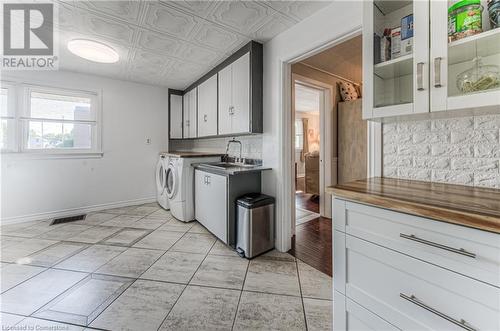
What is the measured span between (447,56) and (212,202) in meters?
2.38

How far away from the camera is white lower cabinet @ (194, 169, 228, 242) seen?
2.41m

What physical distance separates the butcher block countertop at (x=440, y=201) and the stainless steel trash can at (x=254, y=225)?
118 cm

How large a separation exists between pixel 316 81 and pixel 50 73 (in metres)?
4.14

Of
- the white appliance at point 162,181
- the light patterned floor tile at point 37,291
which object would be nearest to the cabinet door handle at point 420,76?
the light patterned floor tile at point 37,291

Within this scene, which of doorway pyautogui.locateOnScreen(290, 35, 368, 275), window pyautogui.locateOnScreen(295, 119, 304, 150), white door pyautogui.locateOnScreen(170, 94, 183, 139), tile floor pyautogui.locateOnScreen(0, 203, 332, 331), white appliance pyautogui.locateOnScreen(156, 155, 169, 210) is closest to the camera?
tile floor pyautogui.locateOnScreen(0, 203, 332, 331)

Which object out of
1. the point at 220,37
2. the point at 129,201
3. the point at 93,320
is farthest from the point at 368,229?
the point at 129,201

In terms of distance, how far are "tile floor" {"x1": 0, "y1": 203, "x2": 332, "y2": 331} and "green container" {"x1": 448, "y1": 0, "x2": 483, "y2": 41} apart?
1738mm

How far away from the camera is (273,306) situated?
1530 mm

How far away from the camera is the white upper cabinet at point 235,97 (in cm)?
252

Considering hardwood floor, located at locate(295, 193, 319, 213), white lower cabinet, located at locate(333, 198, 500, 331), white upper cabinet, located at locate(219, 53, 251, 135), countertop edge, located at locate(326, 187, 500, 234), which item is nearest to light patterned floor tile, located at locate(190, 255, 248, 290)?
white lower cabinet, located at locate(333, 198, 500, 331)

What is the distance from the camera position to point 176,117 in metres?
4.62

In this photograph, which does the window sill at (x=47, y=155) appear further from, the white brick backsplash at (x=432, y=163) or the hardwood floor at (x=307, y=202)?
the white brick backsplash at (x=432, y=163)

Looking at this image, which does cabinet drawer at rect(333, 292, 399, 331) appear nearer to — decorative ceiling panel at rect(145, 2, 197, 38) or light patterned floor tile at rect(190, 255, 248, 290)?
light patterned floor tile at rect(190, 255, 248, 290)

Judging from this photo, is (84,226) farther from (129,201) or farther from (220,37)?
(220,37)
